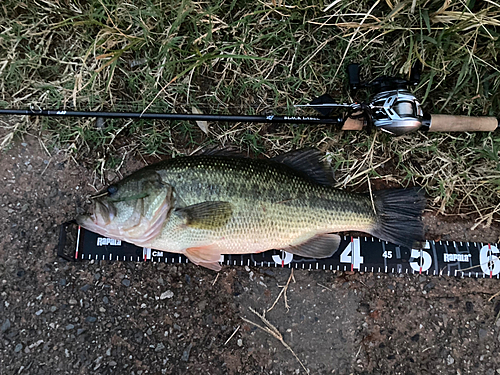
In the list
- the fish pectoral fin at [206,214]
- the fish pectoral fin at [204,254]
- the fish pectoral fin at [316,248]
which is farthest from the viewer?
the fish pectoral fin at [316,248]

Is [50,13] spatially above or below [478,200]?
above

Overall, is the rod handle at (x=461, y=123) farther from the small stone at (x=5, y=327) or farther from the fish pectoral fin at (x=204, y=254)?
the small stone at (x=5, y=327)

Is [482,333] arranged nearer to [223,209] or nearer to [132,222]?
[223,209]

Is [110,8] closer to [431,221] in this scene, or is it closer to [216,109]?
[216,109]

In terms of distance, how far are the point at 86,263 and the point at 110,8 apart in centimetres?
203

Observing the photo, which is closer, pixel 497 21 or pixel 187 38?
pixel 497 21

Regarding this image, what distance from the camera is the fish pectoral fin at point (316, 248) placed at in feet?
7.58

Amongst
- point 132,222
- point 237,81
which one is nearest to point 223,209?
point 132,222

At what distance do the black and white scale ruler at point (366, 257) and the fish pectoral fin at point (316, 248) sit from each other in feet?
0.65

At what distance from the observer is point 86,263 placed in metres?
2.47

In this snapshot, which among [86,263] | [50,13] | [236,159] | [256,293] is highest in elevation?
[50,13]

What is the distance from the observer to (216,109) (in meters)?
2.60

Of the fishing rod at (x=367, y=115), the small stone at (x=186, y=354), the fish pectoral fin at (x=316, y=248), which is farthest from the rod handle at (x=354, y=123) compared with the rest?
the small stone at (x=186, y=354)

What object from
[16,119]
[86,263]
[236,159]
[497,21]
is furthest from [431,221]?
[16,119]
